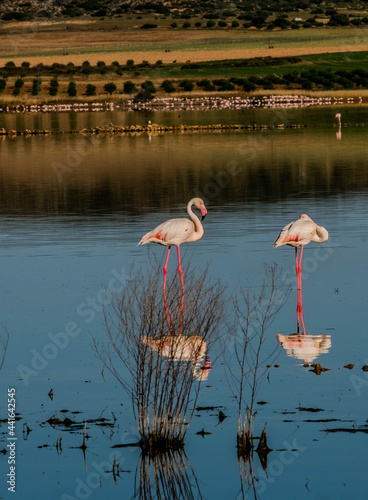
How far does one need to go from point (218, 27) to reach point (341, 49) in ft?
89.7

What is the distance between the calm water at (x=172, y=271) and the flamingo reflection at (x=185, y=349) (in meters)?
0.20

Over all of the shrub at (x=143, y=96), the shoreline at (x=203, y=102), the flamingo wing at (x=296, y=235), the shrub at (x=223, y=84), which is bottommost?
the shoreline at (x=203, y=102)

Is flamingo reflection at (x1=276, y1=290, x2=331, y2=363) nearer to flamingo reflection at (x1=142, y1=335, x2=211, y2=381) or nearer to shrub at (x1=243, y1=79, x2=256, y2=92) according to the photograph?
flamingo reflection at (x1=142, y1=335, x2=211, y2=381)

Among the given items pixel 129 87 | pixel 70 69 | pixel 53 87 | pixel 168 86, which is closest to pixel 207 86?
pixel 168 86

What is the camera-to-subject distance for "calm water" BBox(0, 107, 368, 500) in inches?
420

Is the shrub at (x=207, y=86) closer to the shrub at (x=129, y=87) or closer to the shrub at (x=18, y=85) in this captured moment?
the shrub at (x=129, y=87)

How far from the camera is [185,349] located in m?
12.8

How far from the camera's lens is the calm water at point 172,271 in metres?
10.7

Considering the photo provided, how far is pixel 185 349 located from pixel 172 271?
817 centimetres

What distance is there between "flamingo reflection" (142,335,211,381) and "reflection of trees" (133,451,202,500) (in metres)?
0.95

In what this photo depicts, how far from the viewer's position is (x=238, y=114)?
92188mm

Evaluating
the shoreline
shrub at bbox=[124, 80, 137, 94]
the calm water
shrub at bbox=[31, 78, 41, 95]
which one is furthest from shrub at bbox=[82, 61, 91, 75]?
the calm water

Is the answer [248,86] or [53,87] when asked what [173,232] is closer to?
[53,87]

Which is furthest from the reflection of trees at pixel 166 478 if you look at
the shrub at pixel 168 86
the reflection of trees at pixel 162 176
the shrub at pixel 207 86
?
the shrub at pixel 207 86
